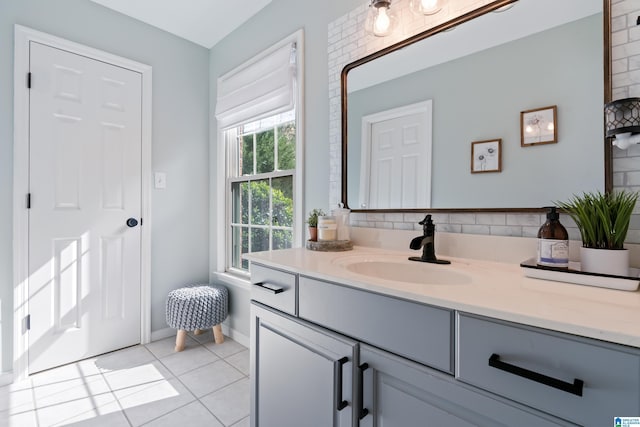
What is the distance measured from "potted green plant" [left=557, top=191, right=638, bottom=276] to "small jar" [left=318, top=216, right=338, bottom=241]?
2.91 feet

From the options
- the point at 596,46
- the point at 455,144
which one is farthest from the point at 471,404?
the point at 596,46

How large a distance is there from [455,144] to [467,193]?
208mm

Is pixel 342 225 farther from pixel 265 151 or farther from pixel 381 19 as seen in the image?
pixel 265 151

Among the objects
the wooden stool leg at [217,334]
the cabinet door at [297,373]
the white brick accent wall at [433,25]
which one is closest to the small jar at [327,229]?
the white brick accent wall at [433,25]

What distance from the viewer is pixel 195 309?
215 cm

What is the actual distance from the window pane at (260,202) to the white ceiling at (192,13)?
123cm

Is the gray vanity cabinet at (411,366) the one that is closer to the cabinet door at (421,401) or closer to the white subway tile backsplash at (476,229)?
the cabinet door at (421,401)

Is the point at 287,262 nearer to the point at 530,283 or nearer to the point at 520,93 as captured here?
the point at 530,283

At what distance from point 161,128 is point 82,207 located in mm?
808

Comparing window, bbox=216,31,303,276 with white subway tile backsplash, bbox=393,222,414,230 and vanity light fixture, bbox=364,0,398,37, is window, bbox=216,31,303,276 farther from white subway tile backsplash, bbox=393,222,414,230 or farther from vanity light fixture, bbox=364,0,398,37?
white subway tile backsplash, bbox=393,222,414,230

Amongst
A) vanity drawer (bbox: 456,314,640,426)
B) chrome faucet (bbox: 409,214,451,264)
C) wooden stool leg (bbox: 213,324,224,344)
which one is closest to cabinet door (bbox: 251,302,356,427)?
vanity drawer (bbox: 456,314,640,426)

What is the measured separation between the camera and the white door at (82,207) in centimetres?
191

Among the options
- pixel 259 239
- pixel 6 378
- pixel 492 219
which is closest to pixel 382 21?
pixel 492 219

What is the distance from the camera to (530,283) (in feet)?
2.73
